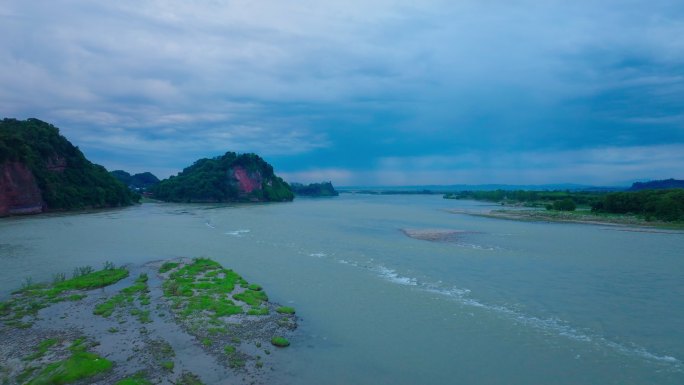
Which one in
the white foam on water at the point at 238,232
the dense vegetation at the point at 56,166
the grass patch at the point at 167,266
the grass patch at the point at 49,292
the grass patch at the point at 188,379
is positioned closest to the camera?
→ the grass patch at the point at 188,379

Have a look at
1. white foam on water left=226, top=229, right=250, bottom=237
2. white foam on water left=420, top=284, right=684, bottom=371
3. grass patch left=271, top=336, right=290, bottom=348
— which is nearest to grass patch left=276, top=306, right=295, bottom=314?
grass patch left=271, top=336, right=290, bottom=348

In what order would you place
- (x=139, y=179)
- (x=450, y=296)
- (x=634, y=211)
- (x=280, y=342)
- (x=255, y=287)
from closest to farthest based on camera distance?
(x=280, y=342), (x=450, y=296), (x=255, y=287), (x=634, y=211), (x=139, y=179)

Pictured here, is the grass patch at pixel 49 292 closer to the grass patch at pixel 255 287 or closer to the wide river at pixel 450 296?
the wide river at pixel 450 296

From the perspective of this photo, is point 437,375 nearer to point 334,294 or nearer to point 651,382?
point 651,382

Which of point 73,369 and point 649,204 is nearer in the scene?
point 73,369

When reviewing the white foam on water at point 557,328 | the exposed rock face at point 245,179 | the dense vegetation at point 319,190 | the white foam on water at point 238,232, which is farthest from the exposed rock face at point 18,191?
the dense vegetation at point 319,190

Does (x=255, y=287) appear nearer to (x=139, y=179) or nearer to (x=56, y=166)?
(x=56, y=166)

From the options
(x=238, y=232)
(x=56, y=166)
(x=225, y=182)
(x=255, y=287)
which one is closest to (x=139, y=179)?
(x=225, y=182)

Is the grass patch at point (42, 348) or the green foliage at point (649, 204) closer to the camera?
the grass patch at point (42, 348)
